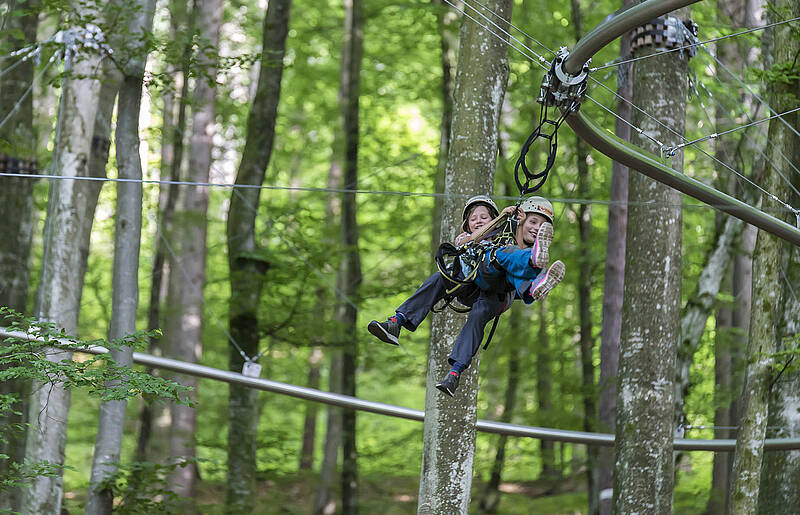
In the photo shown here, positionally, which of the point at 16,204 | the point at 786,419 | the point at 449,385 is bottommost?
the point at 786,419

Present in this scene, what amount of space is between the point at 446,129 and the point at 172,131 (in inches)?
175

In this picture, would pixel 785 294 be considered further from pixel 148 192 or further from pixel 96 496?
pixel 148 192

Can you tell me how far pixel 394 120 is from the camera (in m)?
14.8

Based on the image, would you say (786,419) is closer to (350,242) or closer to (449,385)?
(449,385)

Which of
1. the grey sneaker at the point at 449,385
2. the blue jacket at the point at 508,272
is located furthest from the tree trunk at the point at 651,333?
the grey sneaker at the point at 449,385

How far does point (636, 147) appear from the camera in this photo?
200 inches

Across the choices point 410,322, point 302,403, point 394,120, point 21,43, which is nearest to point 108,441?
point 410,322

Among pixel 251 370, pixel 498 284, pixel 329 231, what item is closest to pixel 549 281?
pixel 498 284

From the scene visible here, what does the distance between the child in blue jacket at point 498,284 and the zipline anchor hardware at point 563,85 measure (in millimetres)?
602

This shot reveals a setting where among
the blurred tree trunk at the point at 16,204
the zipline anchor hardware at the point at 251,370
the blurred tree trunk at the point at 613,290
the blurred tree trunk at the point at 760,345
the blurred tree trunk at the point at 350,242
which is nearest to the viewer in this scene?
the blurred tree trunk at the point at 760,345

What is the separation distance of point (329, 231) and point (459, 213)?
5409 mm

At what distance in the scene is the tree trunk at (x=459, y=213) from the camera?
605cm

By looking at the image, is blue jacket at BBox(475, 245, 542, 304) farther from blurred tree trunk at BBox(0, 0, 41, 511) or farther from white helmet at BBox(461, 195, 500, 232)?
blurred tree trunk at BBox(0, 0, 41, 511)

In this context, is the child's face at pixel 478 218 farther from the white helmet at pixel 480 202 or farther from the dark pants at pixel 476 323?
the dark pants at pixel 476 323
